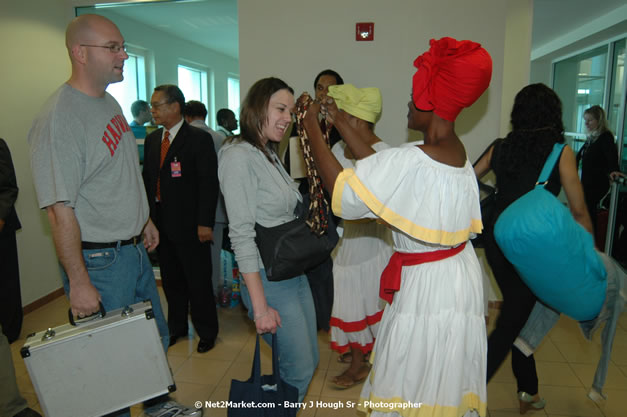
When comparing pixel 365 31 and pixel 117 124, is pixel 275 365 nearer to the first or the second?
pixel 117 124

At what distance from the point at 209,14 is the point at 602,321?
13.6 feet

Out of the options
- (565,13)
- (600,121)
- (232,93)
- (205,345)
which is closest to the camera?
(205,345)

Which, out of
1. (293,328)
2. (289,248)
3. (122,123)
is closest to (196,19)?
(122,123)

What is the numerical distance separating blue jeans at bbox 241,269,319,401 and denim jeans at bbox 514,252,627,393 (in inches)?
47.8

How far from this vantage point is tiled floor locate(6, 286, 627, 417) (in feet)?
8.13

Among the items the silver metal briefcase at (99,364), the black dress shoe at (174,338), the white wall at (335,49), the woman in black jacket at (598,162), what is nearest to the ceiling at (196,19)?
the white wall at (335,49)

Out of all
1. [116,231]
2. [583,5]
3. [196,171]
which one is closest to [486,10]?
[196,171]

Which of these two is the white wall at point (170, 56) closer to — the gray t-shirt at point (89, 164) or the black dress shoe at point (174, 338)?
the black dress shoe at point (174, 338)

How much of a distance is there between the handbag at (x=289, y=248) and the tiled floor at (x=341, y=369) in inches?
47.9

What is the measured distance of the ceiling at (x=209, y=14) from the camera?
4.11 metres

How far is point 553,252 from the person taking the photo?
159 centimetres

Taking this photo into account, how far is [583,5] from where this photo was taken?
581cm

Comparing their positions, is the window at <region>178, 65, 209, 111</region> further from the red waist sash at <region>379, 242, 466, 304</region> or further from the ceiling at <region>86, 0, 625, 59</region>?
the red waist sash at <region>379, 242, 466, 304</region>

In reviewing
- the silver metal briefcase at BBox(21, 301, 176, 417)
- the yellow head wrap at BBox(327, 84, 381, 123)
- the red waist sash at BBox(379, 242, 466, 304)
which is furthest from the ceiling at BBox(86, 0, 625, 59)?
the red waist sash at BBox(379, 242, 466, 304)
